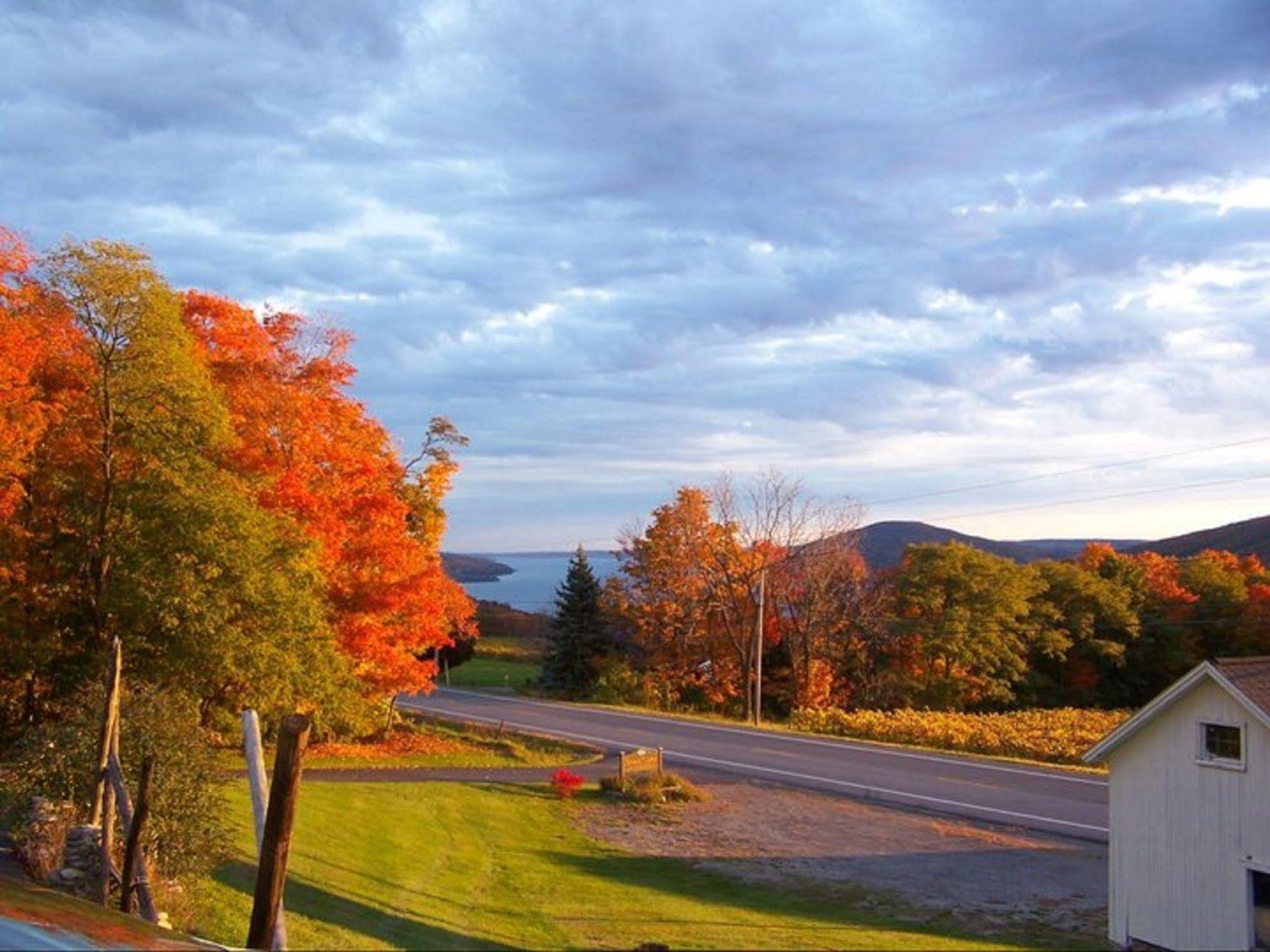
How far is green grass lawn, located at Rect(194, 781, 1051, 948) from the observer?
13.0 meters

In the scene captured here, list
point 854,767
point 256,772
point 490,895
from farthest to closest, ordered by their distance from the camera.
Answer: point 854,767 < point 490,895 < point 256,772

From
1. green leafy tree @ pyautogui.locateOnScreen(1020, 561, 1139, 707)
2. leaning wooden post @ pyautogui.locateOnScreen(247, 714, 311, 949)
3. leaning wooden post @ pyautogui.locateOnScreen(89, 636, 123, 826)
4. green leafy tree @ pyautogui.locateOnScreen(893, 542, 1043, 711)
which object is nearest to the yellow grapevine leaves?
green leafy tree @ pyautogui.locateOnScreen(893, 542, 1043, 711)

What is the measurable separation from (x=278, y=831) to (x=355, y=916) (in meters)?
5.62

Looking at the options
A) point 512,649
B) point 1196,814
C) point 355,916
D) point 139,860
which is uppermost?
point 139,860

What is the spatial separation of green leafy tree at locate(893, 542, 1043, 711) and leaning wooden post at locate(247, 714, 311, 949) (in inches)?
1922

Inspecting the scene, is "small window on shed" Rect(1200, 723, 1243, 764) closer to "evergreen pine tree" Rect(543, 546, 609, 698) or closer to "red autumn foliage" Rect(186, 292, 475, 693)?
"red autumn foliage" Rect(186, 292, 475, 693)

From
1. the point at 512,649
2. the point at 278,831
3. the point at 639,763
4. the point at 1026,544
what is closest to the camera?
the point at 278,831

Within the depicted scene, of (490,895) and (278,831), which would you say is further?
(490,895)

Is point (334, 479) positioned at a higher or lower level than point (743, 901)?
higher

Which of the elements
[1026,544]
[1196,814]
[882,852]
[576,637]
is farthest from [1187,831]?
[1026,544]

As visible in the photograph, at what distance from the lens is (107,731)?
12.3 m

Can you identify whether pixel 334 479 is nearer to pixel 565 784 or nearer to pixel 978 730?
pixel 565 784

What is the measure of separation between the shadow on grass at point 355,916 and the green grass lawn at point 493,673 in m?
43.0

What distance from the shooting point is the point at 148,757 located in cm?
1112
